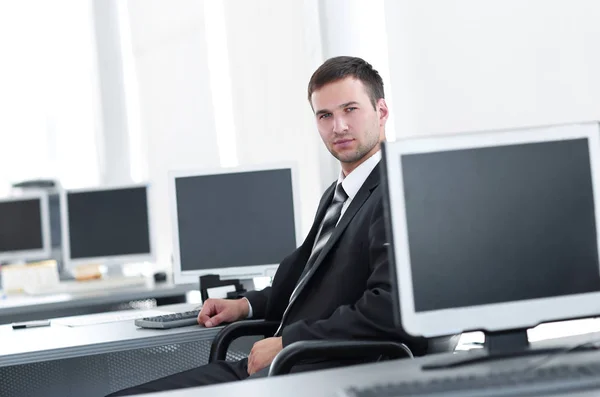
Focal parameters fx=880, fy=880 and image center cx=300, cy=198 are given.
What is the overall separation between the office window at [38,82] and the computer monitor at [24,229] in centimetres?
224

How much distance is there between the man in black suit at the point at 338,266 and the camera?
2246 mm

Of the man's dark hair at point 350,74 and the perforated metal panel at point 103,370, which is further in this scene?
the perforated metal panel at point 103,370

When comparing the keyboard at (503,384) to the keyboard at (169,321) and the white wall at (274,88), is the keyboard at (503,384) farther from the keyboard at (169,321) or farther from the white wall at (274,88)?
the white wall at (274,88)

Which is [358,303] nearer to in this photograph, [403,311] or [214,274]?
[403,311]

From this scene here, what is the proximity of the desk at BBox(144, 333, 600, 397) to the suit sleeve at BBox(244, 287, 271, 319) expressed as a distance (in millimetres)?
1081

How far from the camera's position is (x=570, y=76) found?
261 cm

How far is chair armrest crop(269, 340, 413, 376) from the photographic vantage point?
212 cm

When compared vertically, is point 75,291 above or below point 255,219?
below

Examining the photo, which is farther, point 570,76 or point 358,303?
point 570,76

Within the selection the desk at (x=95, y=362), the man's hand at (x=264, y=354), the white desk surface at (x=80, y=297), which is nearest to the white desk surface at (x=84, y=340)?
the desk at (x=95, y=362)

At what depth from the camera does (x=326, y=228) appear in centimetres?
266

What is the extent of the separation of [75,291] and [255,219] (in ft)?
6.15

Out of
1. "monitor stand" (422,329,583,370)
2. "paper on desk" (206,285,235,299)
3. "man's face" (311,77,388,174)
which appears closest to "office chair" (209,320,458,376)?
"monitor stand" (422,329,583,370)

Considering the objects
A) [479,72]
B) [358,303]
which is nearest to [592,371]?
[358,303]
